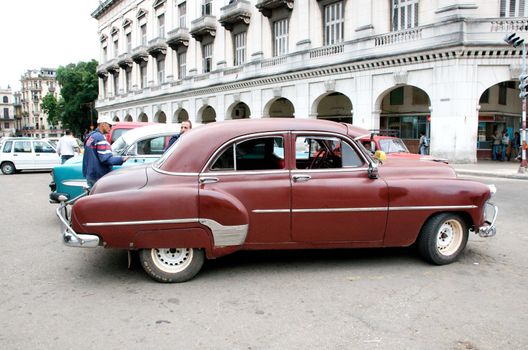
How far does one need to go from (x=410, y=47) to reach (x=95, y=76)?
54610 millimetres

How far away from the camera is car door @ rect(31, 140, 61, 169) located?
19.4 m

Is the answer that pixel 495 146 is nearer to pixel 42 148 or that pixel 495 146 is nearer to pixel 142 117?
pixel 42 148

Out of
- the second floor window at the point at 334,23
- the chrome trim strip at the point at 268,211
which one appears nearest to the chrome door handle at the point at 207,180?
the chrome trim strip at the point at 268,211

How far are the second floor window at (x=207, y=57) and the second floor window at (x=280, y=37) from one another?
25.9 ft

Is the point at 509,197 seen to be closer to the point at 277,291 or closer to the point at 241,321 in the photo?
the point at 277,291

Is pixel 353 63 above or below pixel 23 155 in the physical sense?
above

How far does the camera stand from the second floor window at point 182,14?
124ft

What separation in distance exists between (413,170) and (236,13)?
2718 cm

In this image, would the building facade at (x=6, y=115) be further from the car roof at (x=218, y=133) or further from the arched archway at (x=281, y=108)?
the car roof at (x=218, y=133)

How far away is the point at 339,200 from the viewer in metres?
4.87

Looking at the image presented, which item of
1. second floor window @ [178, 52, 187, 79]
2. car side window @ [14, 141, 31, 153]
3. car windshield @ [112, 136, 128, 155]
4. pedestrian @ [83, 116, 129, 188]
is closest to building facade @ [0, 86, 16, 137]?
second floor window @ [178, 52, 187, 79]

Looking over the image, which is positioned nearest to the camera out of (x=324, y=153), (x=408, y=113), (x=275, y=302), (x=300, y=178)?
(x=275, y=302)

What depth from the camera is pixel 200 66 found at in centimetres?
3619

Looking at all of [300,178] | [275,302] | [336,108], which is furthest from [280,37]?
[275,302]
